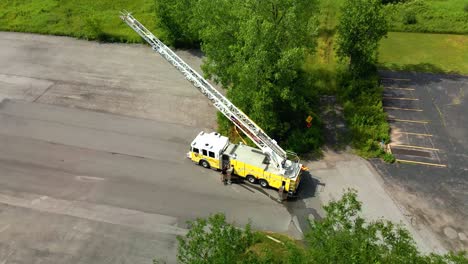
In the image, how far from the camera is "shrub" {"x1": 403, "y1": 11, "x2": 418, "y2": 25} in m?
47.1

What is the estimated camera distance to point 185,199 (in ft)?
87.9

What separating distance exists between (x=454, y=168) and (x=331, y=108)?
35.3 feet

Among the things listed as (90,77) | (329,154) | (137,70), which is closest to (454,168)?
(329,154)

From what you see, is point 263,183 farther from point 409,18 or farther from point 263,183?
point 409,18

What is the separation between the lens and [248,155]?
2766 cm

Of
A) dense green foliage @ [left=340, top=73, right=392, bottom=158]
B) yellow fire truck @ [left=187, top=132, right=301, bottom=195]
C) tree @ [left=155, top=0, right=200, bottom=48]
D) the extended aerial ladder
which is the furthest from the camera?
tree @ [left=155, top=0, right=200, bottom=48]

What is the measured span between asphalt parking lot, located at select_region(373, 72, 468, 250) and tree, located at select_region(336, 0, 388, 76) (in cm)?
445

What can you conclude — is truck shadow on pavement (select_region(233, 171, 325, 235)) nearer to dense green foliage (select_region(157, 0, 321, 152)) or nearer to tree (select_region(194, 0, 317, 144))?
dense green foliage (select_region(157, 0, 321, 152))

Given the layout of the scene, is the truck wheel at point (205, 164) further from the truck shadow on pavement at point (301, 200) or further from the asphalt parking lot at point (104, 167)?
the truck shadow on pavement at point (301, 200)

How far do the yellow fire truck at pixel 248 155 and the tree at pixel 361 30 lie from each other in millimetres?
13066

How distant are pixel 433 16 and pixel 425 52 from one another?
7853 millimetres

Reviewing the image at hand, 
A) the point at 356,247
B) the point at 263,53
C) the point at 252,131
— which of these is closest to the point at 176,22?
the point at 263,53

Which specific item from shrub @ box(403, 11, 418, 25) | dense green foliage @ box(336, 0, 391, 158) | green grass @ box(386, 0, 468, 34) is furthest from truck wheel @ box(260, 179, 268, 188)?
shrub @ box(403, 11, 418, 25)

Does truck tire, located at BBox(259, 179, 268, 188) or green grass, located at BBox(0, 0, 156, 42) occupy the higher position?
green grass, located at BBox(0, 0, 156, 42)
